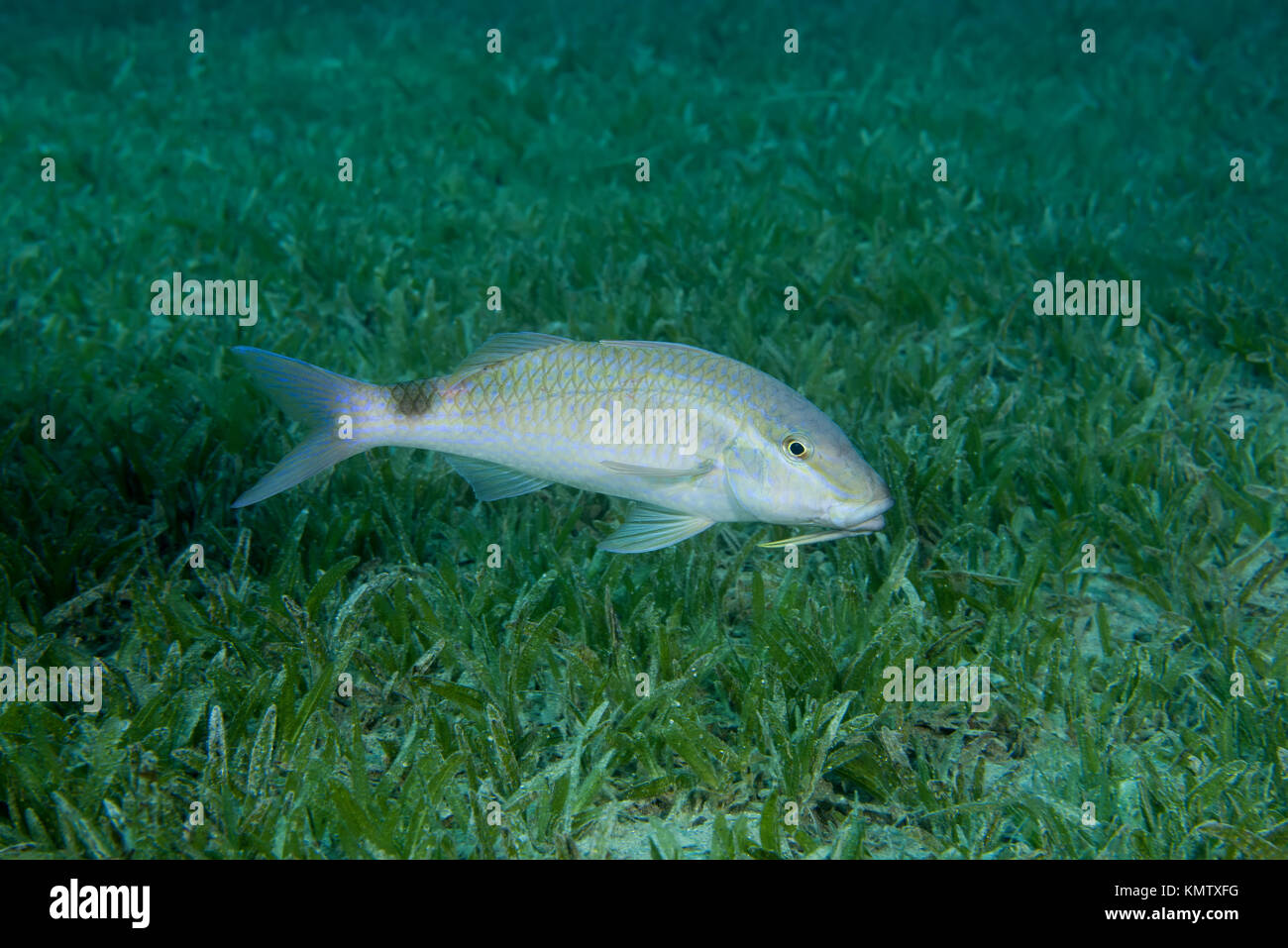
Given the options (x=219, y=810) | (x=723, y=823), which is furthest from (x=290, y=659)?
(x=723, y=823)

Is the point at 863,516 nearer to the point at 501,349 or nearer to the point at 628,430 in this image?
the point at 628,430

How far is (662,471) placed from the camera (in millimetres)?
2721

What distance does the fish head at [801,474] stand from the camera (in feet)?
8.99

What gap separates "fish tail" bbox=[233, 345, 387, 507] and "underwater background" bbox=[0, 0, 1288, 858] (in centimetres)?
62

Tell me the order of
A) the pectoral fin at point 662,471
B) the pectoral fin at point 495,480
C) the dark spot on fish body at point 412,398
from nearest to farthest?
the pectoral fin at point 662,471 → the dark spot on fish body at point 412,398 → the pectoral fin at point 495,480

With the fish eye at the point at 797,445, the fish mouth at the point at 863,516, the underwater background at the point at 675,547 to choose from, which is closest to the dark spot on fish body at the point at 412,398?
the underwater background at the point at 675,547

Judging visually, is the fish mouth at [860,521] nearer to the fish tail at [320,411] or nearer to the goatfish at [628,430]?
the goatfish at [628,430]

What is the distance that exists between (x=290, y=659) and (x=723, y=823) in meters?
1.51

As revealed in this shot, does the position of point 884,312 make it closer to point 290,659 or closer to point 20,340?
point 290,659

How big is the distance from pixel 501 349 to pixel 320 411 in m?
0.59

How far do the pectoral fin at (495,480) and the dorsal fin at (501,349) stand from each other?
1.02ft

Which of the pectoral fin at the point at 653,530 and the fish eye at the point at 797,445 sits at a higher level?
the fish eye at the point at 797,445

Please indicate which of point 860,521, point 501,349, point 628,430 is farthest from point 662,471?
point 501,349

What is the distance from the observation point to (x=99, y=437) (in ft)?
15.0
